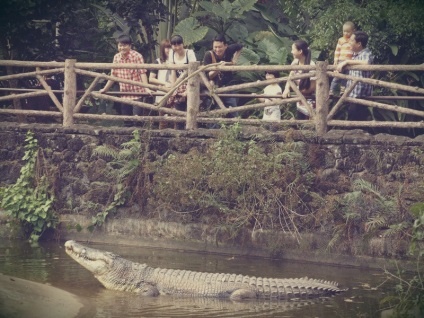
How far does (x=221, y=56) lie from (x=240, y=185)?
8.01ft

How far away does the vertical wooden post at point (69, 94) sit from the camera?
1500 cm

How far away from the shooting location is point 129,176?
47.2 feet

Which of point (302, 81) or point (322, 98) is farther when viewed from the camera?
point (302, 81)

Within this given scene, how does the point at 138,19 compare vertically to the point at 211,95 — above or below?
above

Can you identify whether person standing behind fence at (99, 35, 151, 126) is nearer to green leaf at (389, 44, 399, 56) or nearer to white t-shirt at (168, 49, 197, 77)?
white t-shirt at (168, 49, 197, 77)

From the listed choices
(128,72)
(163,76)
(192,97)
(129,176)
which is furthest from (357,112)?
(128,72)

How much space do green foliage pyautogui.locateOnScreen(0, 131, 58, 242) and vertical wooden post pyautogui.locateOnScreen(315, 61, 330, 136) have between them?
4.24 metres

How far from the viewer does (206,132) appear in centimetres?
1409

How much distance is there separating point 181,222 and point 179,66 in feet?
7.66

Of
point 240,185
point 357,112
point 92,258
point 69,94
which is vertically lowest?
point 92,258

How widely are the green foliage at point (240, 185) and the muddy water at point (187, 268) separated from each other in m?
0.58

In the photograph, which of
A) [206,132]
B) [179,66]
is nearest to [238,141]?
[206,132]

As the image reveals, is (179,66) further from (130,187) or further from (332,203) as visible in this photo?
(332,203)

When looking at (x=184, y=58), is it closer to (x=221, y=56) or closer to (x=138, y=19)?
(x=221, y=56)
